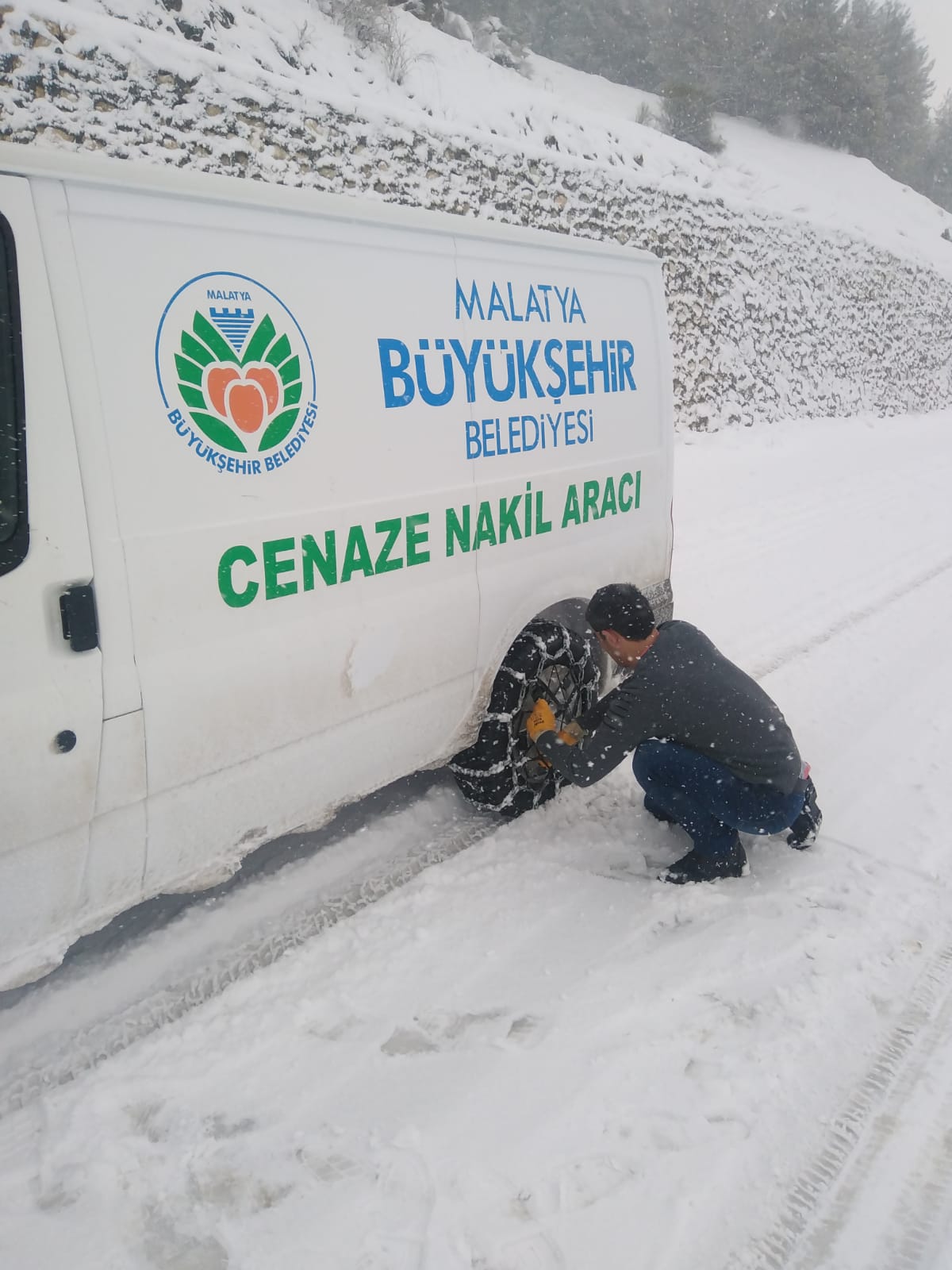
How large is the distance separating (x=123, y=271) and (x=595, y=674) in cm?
244

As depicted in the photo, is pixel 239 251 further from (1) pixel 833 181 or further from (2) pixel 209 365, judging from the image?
(1) pixel 833 181

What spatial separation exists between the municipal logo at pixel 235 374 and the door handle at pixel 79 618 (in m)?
0.46

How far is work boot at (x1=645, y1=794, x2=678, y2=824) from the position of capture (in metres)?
3.52

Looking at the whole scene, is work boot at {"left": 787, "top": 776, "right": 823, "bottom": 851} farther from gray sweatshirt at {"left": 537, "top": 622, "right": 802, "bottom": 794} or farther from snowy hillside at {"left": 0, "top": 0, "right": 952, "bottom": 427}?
snowy hillside at {"left": 0, "top": 0, "right": 952, "bottom": 427}

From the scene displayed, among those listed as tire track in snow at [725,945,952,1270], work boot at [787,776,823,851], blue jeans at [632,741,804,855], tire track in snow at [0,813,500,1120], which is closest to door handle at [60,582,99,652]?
tire track in snow at [0,813,500,1120]

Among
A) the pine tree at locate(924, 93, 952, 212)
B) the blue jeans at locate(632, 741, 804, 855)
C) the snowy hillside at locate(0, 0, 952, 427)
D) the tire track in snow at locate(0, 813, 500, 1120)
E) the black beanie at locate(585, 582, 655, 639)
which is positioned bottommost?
the tire track in snow at locate(0, 813, 500, 1120)

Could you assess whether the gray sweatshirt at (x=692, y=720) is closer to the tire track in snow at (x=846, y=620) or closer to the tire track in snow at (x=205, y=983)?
the tire track in snow at (x=205, y=983)

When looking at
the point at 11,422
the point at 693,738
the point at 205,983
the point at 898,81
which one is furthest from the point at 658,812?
the point at 898,81

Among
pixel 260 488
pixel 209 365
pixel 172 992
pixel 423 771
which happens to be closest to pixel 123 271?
pixel 209 365

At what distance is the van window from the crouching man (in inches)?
74.3

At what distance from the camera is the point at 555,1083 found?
2.28 metres

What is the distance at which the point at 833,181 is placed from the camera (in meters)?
24.3

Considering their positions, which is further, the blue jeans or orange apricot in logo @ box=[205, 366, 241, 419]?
the blue jeans

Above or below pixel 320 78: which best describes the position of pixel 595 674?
below
